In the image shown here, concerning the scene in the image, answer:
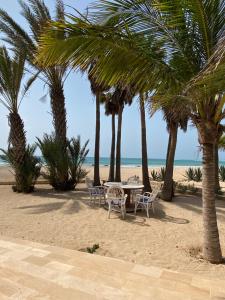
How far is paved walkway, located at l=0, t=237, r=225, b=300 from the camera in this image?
3377 mm

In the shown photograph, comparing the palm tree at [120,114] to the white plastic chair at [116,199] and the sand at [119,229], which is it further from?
the white plastic chair at [116,199]

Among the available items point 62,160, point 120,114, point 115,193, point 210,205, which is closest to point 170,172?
point 115,193

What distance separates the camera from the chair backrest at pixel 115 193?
842cm

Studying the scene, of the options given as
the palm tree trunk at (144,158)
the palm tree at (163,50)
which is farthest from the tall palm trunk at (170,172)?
the palm tree at (163,50)

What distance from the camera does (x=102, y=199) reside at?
1068 centimetres

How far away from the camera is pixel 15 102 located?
12.8m

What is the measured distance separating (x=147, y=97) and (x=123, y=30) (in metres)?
1.17

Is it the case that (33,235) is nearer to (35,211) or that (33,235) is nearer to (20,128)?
(35,211)

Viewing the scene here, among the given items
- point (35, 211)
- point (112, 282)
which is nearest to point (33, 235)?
point (35, 211)

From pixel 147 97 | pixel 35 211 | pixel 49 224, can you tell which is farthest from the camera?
pixel 35 211

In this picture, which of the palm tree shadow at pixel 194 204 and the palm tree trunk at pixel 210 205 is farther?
the palm tree shadow at pixel 194 204

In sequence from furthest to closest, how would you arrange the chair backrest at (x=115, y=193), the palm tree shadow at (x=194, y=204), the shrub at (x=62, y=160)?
the shrub at (x=62, y=160), the palm tree shadow at (x=194, y=204), the chair backrest at (x=115, y=193)

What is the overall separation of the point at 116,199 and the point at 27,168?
595 centimetres

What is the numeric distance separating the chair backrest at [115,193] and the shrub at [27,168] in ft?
17.4
